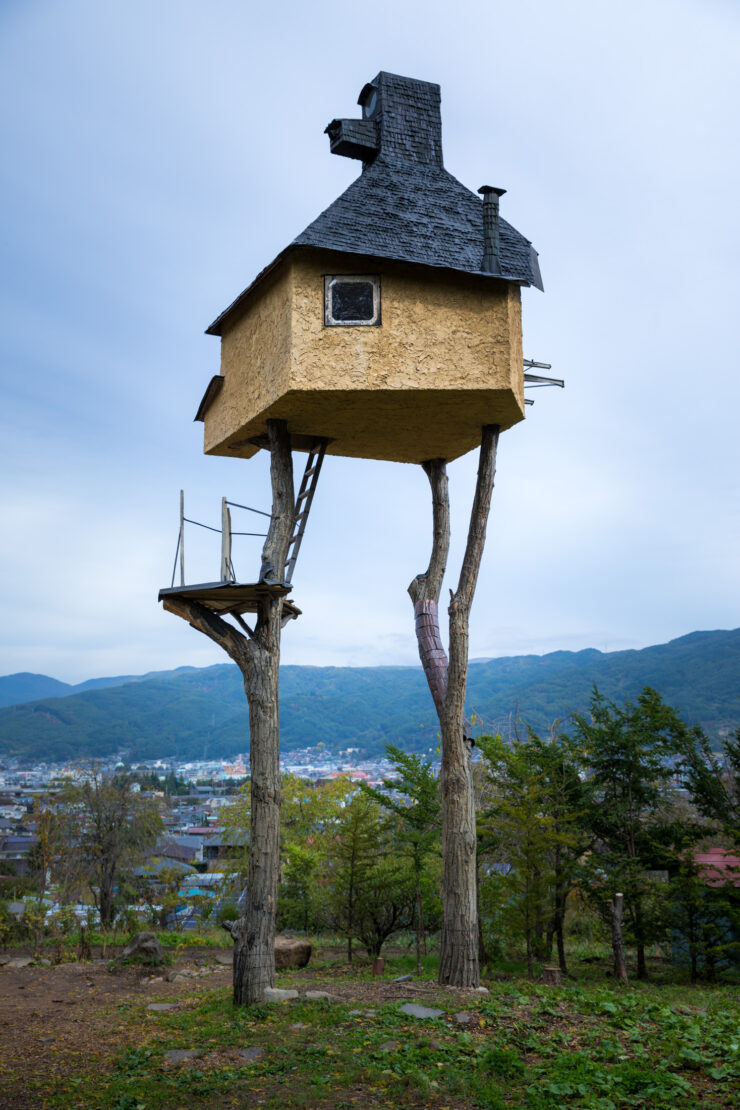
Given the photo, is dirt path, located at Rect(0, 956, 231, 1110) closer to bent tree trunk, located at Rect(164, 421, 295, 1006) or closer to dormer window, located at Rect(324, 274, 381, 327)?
bent tree trunk, located at Rect(164, 421, 295, 1006)

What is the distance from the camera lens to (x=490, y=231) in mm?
10602

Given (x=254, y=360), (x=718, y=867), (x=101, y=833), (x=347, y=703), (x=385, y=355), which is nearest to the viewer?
(x=385, y=355)

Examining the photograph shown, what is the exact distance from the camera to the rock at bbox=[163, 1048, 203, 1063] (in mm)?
7134

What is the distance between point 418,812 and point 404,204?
1016cm

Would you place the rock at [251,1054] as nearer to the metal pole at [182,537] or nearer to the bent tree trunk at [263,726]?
the bent tree trunk at [263,726]

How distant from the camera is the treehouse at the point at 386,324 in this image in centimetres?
962

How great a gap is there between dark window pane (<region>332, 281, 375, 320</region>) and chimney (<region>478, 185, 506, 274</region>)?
1.52 m

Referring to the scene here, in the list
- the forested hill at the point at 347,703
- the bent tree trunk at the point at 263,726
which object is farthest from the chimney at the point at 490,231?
the forested hill at the point at 347,703

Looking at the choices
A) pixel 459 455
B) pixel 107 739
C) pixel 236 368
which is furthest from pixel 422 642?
pixel 107 739

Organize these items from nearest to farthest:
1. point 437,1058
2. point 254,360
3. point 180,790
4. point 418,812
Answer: point 437,1058
point 254,360
point 418,812
point 180,790

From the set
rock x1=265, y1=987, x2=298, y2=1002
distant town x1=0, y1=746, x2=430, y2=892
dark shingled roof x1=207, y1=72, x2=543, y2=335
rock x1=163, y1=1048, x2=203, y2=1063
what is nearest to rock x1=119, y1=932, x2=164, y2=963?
distant town x1=0, y1=746, x2=430, y2=892

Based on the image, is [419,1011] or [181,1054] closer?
[181,1054]

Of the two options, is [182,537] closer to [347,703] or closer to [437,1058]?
[437,1058]

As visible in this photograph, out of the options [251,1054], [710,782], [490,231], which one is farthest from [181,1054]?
[710,782]
